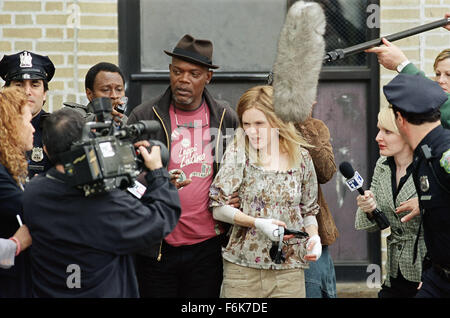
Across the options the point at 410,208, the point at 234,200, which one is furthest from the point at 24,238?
the point at 410,208

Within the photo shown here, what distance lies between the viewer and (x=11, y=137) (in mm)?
3338

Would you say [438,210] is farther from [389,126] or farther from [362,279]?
[362,279]

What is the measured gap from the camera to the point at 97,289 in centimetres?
307

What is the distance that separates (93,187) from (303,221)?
58.9 inches

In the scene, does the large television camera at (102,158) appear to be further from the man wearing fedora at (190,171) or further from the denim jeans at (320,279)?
the denim jeans at (320,279)

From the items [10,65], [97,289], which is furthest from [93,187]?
[10,65]

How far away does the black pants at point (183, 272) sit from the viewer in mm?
4016

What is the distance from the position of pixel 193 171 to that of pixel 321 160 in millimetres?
791

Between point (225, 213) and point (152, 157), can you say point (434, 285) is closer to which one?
point (225, 213)

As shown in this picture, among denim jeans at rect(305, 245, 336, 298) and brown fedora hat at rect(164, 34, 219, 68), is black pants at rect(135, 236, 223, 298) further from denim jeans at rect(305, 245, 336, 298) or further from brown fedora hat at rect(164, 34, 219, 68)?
brown fedora hat at rect(164, 34, 219, 68)

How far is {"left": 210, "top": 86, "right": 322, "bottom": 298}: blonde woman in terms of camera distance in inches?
150

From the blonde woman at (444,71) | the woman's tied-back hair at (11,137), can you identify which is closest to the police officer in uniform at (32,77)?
the woman's tied-back hair at (11,137)

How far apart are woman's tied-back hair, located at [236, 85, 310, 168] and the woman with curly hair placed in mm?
1260

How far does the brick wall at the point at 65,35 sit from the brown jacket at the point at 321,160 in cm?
218
